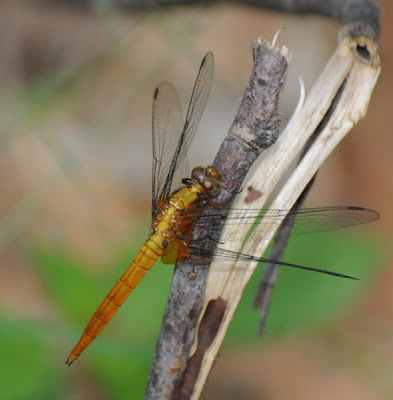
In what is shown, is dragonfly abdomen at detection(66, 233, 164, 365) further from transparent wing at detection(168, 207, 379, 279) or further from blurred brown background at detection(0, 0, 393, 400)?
blurred brown background at detection(0, 0, 393, 400)

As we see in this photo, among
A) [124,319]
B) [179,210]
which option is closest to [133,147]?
[124,319]

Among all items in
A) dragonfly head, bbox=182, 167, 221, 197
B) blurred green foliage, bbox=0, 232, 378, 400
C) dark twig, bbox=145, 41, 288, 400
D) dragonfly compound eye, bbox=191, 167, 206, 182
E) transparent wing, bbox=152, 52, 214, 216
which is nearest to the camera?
dark twig, bbox=145, 41, 288, 400

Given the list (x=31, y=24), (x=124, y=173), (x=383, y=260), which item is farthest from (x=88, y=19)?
(x=383, y=260)

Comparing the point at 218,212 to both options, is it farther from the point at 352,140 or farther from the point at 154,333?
the point at 352,140

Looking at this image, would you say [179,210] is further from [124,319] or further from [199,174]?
[124,319]

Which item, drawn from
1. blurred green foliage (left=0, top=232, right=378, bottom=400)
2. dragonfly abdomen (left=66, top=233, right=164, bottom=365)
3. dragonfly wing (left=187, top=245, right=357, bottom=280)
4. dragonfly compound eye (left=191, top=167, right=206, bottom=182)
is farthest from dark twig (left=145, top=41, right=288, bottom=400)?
blurred green foliage (left=0, top=232, right=378, bottom=400)

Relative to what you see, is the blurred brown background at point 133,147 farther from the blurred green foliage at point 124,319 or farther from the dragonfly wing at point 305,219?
the dragonfly wing at point 305,219
